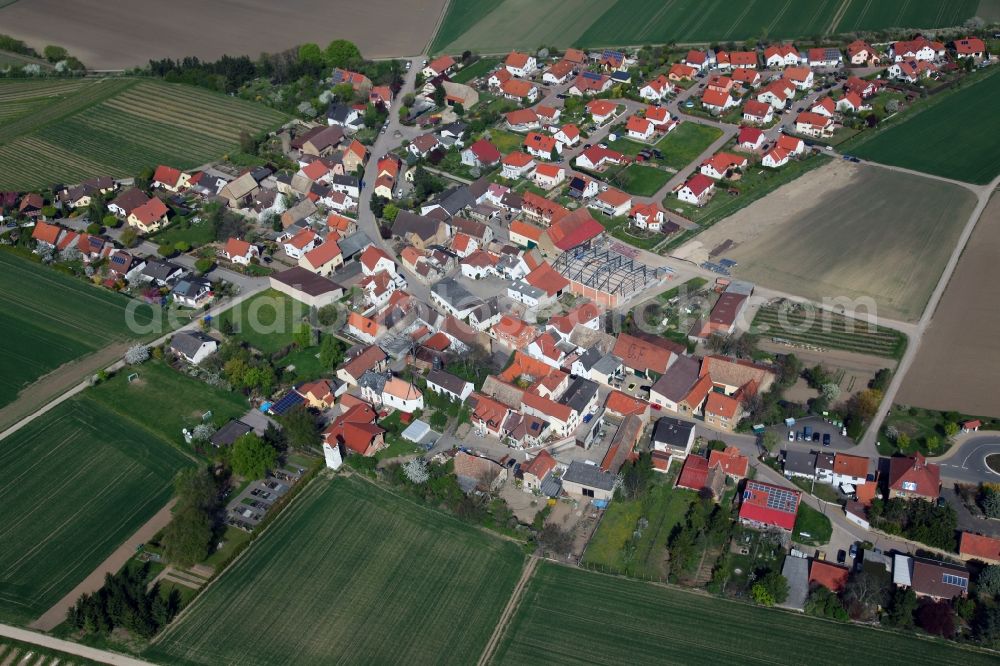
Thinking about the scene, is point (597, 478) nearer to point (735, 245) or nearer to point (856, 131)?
point (735, 245)

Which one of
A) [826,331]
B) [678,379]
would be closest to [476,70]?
[826,331]

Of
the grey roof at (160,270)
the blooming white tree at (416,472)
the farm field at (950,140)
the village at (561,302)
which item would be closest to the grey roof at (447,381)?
the village at (561,302)

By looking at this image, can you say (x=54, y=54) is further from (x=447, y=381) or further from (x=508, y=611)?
(x=508, y=611)

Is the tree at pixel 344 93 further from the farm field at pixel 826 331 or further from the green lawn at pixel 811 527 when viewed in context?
the green lawn at pixel 811 527

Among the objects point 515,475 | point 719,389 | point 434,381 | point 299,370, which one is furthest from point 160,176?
point 719,389

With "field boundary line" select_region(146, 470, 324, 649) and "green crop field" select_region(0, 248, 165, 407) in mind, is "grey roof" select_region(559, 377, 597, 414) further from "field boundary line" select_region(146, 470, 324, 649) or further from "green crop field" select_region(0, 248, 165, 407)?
"green crop field" select_region(0, 248, 165, 407)
